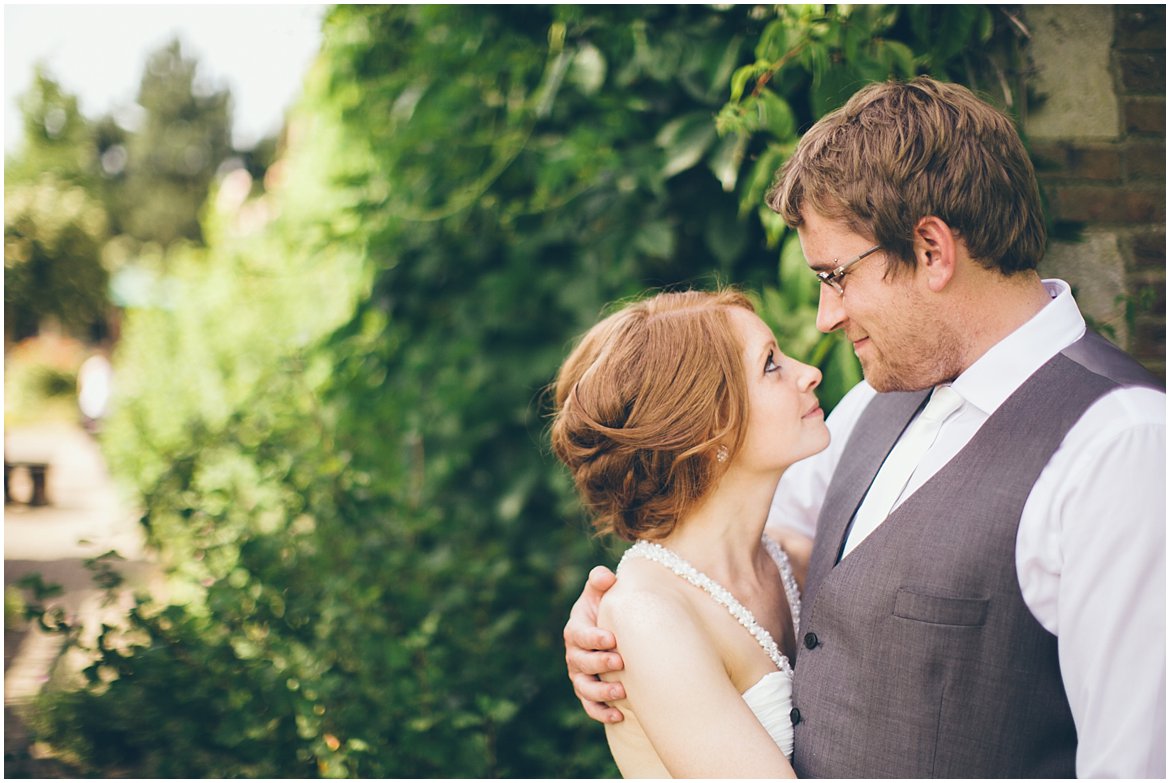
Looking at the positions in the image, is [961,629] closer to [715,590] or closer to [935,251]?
[715,590]

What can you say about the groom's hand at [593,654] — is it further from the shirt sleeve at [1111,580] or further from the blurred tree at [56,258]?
the blurred tree at [56,258]

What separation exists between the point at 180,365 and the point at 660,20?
621cm

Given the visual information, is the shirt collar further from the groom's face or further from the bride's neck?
the bride's neck

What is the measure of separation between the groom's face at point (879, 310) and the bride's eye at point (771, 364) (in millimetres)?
121

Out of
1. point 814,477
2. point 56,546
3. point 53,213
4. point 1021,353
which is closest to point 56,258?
point 53,213

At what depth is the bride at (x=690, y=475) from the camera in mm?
1559

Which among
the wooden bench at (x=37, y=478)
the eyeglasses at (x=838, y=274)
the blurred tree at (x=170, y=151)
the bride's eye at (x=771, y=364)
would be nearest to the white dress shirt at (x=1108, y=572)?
the eyeglasses at (x=838, y=274)

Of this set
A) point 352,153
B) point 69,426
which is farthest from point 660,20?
point 69,426

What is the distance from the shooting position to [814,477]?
78.7 inches

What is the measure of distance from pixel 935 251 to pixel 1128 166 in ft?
3.04

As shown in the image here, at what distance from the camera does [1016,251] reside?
1.52 m

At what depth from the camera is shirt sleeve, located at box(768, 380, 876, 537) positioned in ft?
6.40

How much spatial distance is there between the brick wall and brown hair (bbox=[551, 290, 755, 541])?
88 centimetres

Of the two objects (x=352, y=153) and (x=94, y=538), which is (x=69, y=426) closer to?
(x=352, y=153)
